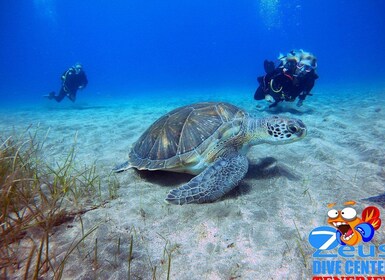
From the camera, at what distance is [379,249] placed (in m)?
1.89

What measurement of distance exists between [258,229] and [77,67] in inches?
667

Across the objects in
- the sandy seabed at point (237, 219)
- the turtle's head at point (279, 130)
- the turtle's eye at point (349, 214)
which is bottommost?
the sandy seabed at point (237, 219)

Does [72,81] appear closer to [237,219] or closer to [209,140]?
[209,140]

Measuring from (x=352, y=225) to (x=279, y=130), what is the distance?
1.80m

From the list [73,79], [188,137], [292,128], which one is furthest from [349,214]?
[73,79]

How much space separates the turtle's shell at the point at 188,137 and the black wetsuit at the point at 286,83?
4.79 meters

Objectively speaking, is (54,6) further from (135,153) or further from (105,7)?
(135,153)

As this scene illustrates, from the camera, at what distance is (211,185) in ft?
9.52

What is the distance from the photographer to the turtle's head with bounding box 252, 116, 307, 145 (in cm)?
343

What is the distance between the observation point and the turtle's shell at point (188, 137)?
3.50 metres

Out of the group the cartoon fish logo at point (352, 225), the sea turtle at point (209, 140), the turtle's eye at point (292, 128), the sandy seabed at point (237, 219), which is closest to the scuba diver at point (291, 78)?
the sandy seabed at point (237, 219)

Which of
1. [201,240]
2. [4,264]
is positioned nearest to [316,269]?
[201,240]

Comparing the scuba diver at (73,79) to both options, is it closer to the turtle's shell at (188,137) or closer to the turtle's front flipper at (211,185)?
the turtle's shell at (188,137)

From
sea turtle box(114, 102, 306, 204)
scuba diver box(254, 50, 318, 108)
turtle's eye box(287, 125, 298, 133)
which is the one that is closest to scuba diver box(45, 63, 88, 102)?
scuba diver box(254, 50, 318, 108)
